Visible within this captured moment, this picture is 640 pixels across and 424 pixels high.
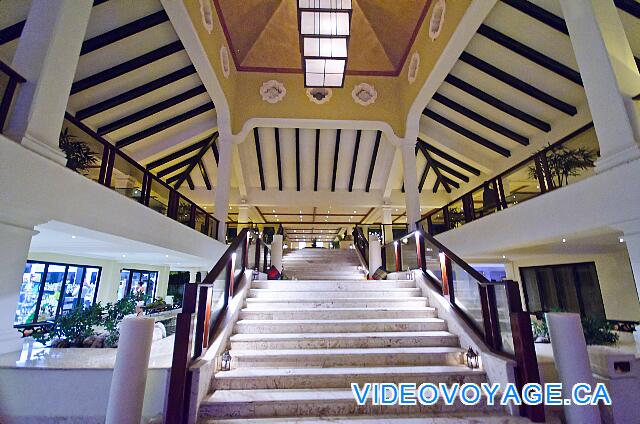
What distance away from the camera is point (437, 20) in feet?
22.0

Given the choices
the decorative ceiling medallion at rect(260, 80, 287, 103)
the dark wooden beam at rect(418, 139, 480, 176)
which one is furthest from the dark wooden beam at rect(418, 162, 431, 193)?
the decorative ceiling medallion at rect(260, 80, 287, 103)

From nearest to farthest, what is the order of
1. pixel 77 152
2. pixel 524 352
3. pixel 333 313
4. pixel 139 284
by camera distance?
pixel 524 352, pixel 77 152, pixel 333 313, pixel 139 284

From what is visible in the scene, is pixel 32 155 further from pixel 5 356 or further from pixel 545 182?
pixel 545 182

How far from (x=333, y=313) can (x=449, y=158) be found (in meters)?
9.08

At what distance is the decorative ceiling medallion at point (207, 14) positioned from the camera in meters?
6.15

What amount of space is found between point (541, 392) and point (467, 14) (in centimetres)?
602

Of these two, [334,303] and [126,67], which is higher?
[126,67]

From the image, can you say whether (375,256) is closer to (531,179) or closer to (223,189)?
(531,179)

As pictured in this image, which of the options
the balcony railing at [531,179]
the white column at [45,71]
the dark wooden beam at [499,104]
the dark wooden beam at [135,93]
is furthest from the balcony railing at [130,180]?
the dark wooden beam at [499,104]

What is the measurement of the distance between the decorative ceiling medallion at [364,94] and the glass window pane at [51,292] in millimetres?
10332

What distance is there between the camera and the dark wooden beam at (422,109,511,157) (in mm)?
9164

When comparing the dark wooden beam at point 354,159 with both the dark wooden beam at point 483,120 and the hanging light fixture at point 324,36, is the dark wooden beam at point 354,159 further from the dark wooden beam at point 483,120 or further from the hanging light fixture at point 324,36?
the hanging light fixture at point 324,36

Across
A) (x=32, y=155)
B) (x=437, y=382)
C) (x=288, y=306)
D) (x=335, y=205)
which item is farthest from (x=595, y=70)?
(x=335, y=205)

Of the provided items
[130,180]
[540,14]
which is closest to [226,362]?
[130,180]
